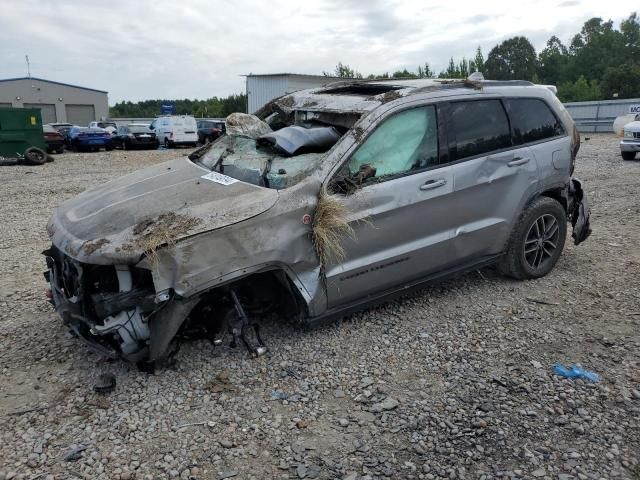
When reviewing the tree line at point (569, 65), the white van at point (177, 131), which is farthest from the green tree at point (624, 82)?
the white van at point (177, 131)

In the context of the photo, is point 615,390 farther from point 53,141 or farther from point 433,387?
point 53,141

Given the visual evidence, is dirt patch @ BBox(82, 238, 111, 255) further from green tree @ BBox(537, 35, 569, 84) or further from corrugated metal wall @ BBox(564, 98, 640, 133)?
green tree @ BBox(537, 35, 569, 84)

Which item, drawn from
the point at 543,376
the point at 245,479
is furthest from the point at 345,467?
the point at 543,376

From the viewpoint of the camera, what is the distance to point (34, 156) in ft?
60.0

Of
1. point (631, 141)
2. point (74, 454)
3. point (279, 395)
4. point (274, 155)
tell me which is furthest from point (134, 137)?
point (74, 454)

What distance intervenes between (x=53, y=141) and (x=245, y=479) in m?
23.3

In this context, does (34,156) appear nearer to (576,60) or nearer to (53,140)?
(53,140)

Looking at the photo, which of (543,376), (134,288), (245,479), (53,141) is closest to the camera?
(245,479)

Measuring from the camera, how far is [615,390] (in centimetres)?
329

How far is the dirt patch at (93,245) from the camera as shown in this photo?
3.10 metres

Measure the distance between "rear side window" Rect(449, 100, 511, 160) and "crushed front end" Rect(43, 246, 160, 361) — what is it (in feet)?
8.38

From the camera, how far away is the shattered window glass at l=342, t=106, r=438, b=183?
378cm

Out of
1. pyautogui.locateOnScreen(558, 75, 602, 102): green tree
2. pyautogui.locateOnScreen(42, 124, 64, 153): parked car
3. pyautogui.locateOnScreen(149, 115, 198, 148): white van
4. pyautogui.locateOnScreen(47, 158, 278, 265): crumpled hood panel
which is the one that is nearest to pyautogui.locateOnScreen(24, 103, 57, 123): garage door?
pyautogui.locateOnScreen(149, 115, 198, 148): white van

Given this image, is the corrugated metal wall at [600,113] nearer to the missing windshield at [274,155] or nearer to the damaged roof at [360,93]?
the damaged roof at [360,93]
